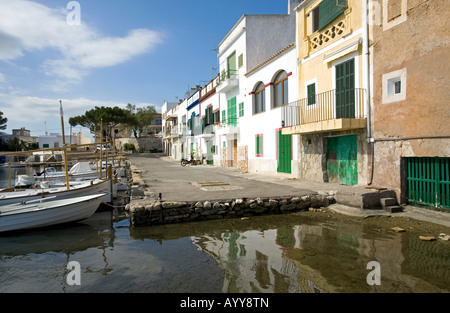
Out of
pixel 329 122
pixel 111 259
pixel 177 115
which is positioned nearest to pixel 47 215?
pixel 111 259

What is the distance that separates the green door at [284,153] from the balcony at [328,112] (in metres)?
0.96

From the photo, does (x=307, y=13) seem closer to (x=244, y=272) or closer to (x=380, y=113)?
(x=380, y=113)

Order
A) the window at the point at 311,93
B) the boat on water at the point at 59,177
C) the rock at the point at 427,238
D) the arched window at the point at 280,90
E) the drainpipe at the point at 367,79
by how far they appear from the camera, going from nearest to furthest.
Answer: the rock at the point at 427,238 < the drainpipe at the point at 367,79 < the window at the point at 311,93 < the arched window at the point at 280,90 < the boat on water at the point at 59,177

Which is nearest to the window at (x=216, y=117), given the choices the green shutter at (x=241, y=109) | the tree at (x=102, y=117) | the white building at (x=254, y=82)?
the white building at (x=254, y=82)

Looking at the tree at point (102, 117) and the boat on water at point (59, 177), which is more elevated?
the tree at point (102, 117)

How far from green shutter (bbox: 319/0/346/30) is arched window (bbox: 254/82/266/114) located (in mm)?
6127

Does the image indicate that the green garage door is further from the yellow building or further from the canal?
the canal

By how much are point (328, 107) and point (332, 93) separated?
570mm

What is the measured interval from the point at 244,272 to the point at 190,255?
1.52 metres

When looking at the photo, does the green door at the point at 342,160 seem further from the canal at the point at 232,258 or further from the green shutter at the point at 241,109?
the green shutter at the point at 241,109

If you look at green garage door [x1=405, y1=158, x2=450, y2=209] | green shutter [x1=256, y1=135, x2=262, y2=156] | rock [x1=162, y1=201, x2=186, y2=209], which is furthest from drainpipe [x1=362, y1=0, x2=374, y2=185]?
green shutter [x1=256, y1=135, x2=262, y2=156]

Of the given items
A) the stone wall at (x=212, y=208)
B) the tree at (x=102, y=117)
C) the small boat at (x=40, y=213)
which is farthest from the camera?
the tree at (x=102, y=117)

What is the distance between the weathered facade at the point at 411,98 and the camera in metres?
8.11

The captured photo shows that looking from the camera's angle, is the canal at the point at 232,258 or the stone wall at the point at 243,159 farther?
the stone wall at the point at 243,159
